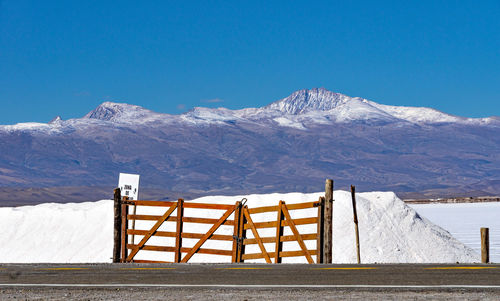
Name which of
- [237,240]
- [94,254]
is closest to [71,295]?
[237,240]

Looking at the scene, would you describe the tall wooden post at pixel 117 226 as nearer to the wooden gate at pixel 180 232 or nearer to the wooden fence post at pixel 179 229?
the wooden gate at pixel 180 232

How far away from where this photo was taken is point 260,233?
31.6m

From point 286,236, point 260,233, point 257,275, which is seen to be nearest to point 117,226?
point 286,236

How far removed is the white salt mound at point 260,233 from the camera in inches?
1185

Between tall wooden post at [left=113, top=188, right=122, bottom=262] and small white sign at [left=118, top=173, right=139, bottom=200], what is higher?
small white sign at [left=118, top=173, right=139, bottom=200]

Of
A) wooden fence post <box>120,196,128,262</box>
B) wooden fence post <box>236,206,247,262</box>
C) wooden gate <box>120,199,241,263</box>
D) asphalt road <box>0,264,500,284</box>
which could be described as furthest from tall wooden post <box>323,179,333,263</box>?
wooden fence post <box>120,196,128,262</box>

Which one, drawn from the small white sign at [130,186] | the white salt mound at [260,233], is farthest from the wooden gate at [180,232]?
the white salt mound at [260,233]

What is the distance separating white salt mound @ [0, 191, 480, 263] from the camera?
3011 centimetres

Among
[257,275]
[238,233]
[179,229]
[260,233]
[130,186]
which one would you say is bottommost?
[257,275]

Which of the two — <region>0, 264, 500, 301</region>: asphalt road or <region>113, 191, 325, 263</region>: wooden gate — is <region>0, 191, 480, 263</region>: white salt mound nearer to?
<region>113, 191, 325, 263</region>: wooden gate

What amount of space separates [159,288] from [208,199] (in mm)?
25022

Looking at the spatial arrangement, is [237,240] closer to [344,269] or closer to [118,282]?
[344,269]

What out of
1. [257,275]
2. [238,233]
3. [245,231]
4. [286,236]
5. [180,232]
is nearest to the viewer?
[257,275]

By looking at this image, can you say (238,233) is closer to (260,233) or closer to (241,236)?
(241,236)
